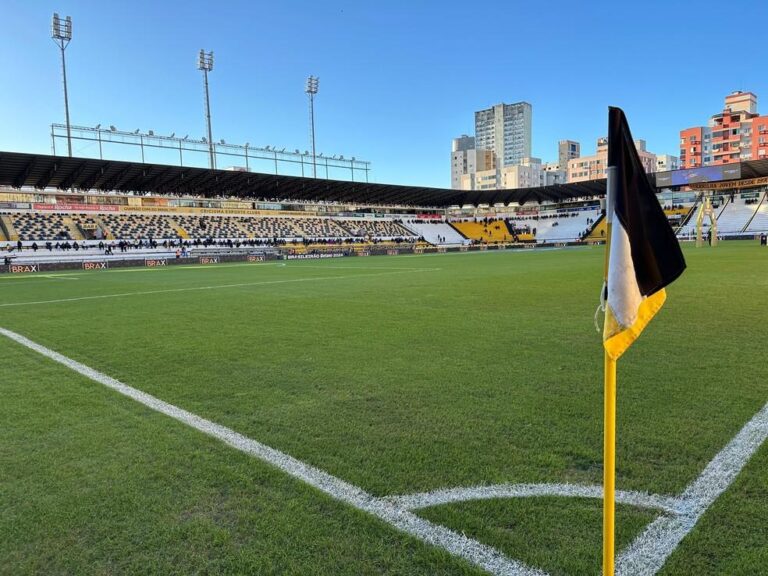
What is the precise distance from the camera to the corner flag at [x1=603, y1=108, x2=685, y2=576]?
6.52ft

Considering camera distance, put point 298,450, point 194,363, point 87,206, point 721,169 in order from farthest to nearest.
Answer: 1. point 721,169
2. point 87,206
3. point 194,363
4. point 298,450

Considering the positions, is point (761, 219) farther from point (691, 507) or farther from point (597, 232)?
point (691, 507)

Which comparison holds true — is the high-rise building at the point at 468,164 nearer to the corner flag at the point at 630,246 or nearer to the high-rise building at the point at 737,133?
the high-rise building at the point at 737,133

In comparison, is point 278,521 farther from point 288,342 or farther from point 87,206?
point 87,206

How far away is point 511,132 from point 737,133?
102 m

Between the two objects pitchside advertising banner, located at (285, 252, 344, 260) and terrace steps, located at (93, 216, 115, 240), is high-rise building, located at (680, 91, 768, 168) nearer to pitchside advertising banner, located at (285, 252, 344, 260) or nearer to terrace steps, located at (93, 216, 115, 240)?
pitchside advertising banner, located at (285, 252, 344, 260)

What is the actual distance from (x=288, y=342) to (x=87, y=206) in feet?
165

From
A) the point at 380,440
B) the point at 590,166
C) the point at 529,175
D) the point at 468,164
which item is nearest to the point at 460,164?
the point at 468,164

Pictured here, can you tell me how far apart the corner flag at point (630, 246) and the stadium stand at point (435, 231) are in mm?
69572

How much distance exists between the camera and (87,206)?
1911 inches

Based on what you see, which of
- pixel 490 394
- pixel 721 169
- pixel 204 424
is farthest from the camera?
pixel 721 169

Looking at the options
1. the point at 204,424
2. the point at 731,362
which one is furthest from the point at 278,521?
the point at 731,362

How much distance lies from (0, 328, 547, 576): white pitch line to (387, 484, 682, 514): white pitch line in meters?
0.13

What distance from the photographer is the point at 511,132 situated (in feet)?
618
